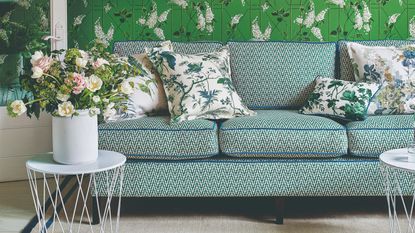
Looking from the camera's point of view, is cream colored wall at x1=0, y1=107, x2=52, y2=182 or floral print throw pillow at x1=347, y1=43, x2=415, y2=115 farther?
cream colored wall at x1=0, y1=107, x2=52, y2=182

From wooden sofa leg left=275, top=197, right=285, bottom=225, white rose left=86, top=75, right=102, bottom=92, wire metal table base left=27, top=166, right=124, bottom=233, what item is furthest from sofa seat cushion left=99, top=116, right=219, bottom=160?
white rose left=86, top=75, right=102, bottom=92

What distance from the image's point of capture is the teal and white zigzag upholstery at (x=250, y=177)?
289 centimetres

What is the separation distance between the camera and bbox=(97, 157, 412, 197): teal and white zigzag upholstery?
2889 mm

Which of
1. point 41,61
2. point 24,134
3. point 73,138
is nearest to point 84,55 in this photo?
point 41,61

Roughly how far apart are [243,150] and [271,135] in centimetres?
15

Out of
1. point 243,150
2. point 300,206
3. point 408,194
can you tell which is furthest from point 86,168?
point 408,194

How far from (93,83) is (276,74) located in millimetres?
1542

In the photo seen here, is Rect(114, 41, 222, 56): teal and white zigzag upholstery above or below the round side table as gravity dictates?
above

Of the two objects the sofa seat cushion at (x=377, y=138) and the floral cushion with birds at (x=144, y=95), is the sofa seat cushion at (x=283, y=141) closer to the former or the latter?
the sofa seat cushion at (x=377, y=138)

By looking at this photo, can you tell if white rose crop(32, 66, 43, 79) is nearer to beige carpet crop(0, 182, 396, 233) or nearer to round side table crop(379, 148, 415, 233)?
beige carpet crop(0, 182, 396, 233)

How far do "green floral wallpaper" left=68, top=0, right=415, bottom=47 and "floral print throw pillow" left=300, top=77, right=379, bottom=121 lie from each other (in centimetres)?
81

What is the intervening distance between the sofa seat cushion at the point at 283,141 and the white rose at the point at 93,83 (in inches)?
33.0

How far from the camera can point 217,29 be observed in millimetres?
3996

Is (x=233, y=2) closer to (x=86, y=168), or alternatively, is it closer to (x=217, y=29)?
(x=217, y=29)
